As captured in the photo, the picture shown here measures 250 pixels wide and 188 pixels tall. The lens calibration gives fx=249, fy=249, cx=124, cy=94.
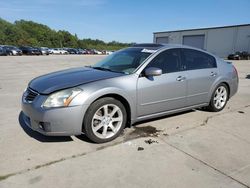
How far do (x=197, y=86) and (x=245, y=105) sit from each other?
2.15 metres

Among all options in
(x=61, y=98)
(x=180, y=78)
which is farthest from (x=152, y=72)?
(x=61, y=98)

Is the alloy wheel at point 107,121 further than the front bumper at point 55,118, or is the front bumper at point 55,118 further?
the alloy wheel at point 107,121

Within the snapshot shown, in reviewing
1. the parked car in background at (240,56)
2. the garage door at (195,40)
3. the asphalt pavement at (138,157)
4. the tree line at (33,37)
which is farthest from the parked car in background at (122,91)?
the tree line at (33,37)

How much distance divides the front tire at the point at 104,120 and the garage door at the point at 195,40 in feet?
168

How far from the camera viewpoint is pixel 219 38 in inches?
1945

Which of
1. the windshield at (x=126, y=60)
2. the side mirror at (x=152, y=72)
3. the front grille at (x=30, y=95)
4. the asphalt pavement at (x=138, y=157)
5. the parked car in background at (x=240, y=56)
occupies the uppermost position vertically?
the windshield at (x=126, y=60)

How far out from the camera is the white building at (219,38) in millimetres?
45188

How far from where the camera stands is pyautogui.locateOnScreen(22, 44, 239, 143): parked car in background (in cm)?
351

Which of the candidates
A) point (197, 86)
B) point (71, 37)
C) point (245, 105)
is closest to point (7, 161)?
point (197, 86)

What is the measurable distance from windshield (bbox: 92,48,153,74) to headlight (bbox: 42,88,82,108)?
3.53 feet

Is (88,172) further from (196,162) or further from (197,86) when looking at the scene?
(197,86)

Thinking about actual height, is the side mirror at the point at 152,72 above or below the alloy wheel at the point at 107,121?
above

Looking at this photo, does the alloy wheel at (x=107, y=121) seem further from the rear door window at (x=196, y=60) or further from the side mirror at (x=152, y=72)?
the rear door window at (x=196, y=60)

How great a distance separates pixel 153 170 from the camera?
3049 millimetres
